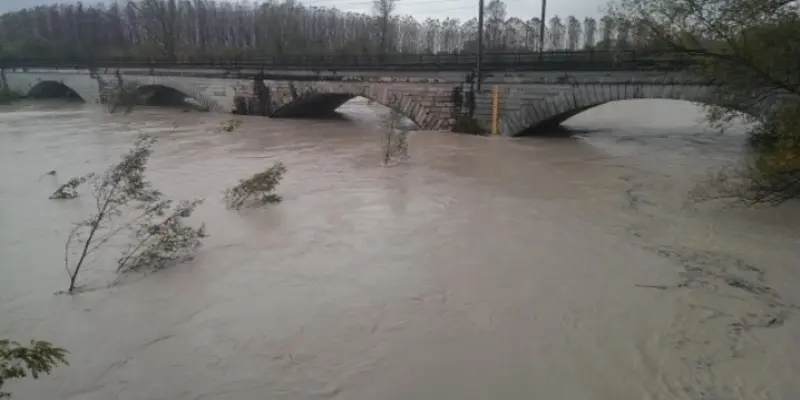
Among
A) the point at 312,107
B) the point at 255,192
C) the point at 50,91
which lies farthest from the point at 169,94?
the point at 255,192

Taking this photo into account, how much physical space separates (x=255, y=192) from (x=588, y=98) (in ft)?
44.4

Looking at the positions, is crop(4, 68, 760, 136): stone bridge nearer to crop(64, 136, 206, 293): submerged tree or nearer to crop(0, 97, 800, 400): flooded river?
crop(0, 97, 800, 400): flooded river

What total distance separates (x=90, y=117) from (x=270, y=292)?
32000 mm

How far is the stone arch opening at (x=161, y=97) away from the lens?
4119 centimetres

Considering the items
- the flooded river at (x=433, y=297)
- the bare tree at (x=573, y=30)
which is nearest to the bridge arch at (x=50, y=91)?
the flooded river at (x=433, y=297)

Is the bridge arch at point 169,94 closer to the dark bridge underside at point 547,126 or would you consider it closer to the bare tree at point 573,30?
the dark bridge underside at point 547,126

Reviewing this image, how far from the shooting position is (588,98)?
794 inches

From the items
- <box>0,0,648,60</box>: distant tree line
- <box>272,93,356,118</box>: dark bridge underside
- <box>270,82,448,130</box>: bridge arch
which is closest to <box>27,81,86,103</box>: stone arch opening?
<box>0,0,648,60</box>: distant tree line

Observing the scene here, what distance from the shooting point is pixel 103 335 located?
6582 millimetres

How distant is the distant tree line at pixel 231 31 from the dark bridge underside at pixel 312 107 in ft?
47.2

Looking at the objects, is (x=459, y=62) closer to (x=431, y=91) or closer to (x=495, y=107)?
(x=431, y=91)

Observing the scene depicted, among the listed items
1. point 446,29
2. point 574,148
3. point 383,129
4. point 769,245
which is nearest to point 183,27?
point 446,29

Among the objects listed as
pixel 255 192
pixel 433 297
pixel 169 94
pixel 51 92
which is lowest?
pixel 433 297

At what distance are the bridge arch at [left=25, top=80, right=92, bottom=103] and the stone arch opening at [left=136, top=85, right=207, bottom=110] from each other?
8043 mm
